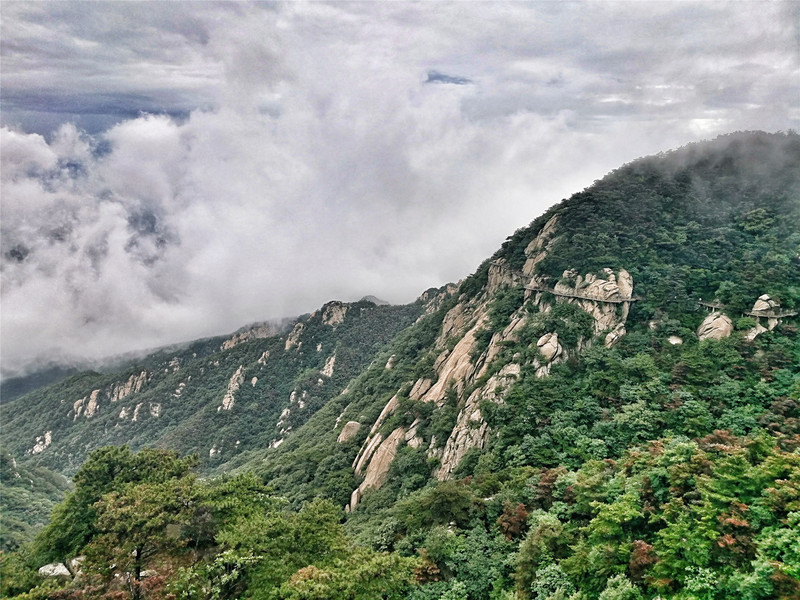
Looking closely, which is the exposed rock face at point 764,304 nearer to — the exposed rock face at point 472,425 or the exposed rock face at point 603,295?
the exposed rock face at point 603,295

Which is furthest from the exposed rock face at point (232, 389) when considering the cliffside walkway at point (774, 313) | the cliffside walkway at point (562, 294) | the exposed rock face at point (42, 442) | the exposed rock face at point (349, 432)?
the cliffside walkway at point (774, 313)

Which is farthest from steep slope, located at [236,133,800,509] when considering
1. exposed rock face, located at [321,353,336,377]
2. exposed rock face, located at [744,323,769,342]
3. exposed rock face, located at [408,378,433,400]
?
exposed rock face, located at [321,353,336,377]

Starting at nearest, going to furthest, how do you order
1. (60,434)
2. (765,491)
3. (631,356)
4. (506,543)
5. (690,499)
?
(765,491), (690,499), (506,543), (631,356), (60,434)

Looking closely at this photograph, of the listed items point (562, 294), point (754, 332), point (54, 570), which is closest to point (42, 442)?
point (54, 570)

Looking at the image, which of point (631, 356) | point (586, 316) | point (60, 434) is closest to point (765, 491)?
point (631, 356)

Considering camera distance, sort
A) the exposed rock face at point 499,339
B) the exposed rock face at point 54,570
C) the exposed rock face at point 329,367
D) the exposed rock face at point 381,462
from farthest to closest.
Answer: the exposed rock face at point 329,367
the exposed rock face at point 499,339
the exposed rock face at point 381,462
the exposed rock face at point 54,570

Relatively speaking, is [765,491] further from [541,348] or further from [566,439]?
[541,348]
